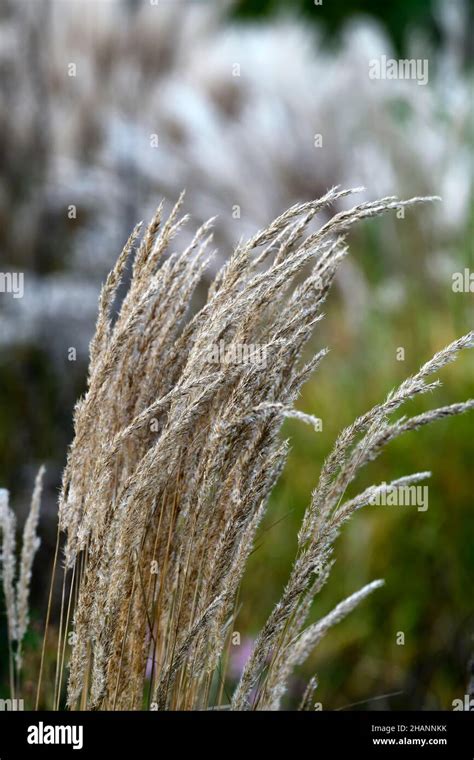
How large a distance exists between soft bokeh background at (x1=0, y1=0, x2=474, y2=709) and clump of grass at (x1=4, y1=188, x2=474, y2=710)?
0.58 meters

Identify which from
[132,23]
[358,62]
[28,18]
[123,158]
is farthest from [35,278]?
[132,23]

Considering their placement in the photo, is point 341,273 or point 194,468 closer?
point 194,468

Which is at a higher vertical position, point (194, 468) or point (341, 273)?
point (341, 273)

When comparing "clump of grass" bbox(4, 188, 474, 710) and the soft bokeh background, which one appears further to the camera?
the soft bokeh background

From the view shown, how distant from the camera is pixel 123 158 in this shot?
3.99 m

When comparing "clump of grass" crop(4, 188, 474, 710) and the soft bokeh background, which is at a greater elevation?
the soft bokeh background

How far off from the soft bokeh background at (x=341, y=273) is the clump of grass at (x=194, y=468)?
0.58 m

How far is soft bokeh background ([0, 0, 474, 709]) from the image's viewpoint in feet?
9.29

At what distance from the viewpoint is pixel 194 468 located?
1.34m

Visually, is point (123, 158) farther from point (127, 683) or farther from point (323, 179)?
point (127, 683)

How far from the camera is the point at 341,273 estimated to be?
3.94 m

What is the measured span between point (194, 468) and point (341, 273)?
106 inches
